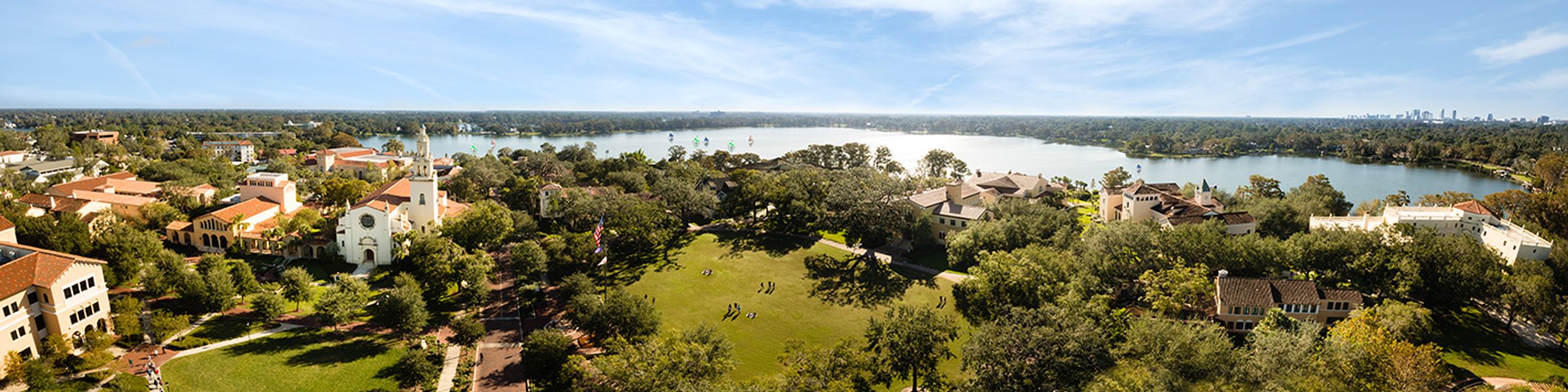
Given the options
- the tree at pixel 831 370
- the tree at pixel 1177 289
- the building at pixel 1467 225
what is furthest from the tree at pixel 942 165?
the tree at pixel 831 370

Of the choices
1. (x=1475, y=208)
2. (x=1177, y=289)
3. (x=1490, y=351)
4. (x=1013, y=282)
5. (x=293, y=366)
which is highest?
(x=1475, y=208)

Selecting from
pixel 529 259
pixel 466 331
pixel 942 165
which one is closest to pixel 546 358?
pixel 466 331

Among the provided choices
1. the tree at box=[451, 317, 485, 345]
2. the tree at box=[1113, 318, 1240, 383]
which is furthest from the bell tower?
the tree at box=[1113, 318, 1240, 383]

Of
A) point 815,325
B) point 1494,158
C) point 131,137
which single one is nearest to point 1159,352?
point 815,325

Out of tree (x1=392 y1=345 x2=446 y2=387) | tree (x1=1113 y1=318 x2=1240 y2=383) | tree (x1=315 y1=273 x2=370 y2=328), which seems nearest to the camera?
tree (x1=1113 y1=318 x2=1240 y2=383)

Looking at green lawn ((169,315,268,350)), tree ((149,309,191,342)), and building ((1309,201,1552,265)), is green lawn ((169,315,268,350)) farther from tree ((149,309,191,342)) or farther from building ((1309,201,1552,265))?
building ((1309,201,1552,265))

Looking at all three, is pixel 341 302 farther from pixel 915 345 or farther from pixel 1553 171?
pixel 1553 171
